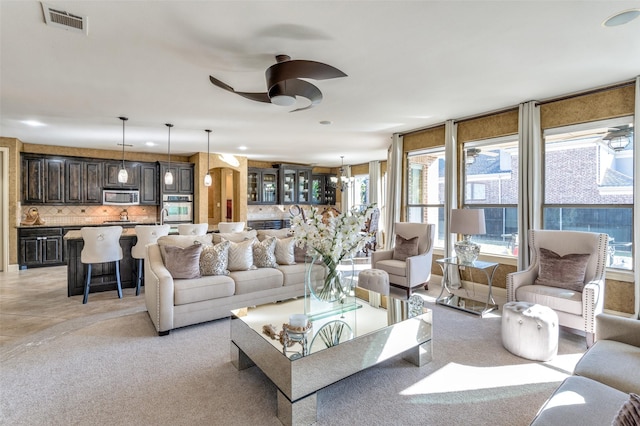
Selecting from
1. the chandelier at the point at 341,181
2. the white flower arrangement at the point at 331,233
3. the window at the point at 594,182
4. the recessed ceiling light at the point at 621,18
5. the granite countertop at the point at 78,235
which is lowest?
the granite countertop at the point at 78,235

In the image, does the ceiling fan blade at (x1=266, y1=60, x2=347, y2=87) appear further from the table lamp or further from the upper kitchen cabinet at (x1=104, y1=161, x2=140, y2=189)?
the upper kitchen cabinet at (x1=104, y1=161, x2=140, y2=189)

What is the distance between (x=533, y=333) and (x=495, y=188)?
282 cm

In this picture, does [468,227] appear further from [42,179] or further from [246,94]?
[42,179]

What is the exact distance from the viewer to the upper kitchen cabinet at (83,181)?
714 cm

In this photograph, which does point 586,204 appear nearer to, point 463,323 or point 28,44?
point 463,323

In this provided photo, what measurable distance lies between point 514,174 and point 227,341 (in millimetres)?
4591

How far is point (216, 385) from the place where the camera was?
7.87 ft

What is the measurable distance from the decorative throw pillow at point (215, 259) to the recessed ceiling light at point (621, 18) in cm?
412

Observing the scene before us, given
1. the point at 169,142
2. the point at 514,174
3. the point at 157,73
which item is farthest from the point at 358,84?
the point at 169,142

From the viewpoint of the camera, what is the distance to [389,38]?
2.62m

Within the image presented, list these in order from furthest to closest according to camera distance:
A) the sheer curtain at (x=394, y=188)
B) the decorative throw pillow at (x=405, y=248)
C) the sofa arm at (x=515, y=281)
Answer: the sheer curtain at (x=394, y=188), the decorative throw pillow at (x=405, y=248), the sofa arm at (x=515, y=281)

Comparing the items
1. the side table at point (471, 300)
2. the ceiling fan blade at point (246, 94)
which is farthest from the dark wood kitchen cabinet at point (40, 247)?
the side table at point (471, 300)

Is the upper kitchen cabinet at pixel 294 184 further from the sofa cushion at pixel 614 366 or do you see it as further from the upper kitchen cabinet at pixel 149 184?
the sofa cushion at pixel 614 366

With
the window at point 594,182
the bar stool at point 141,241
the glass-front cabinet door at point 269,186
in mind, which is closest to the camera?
the window at point 594,182
